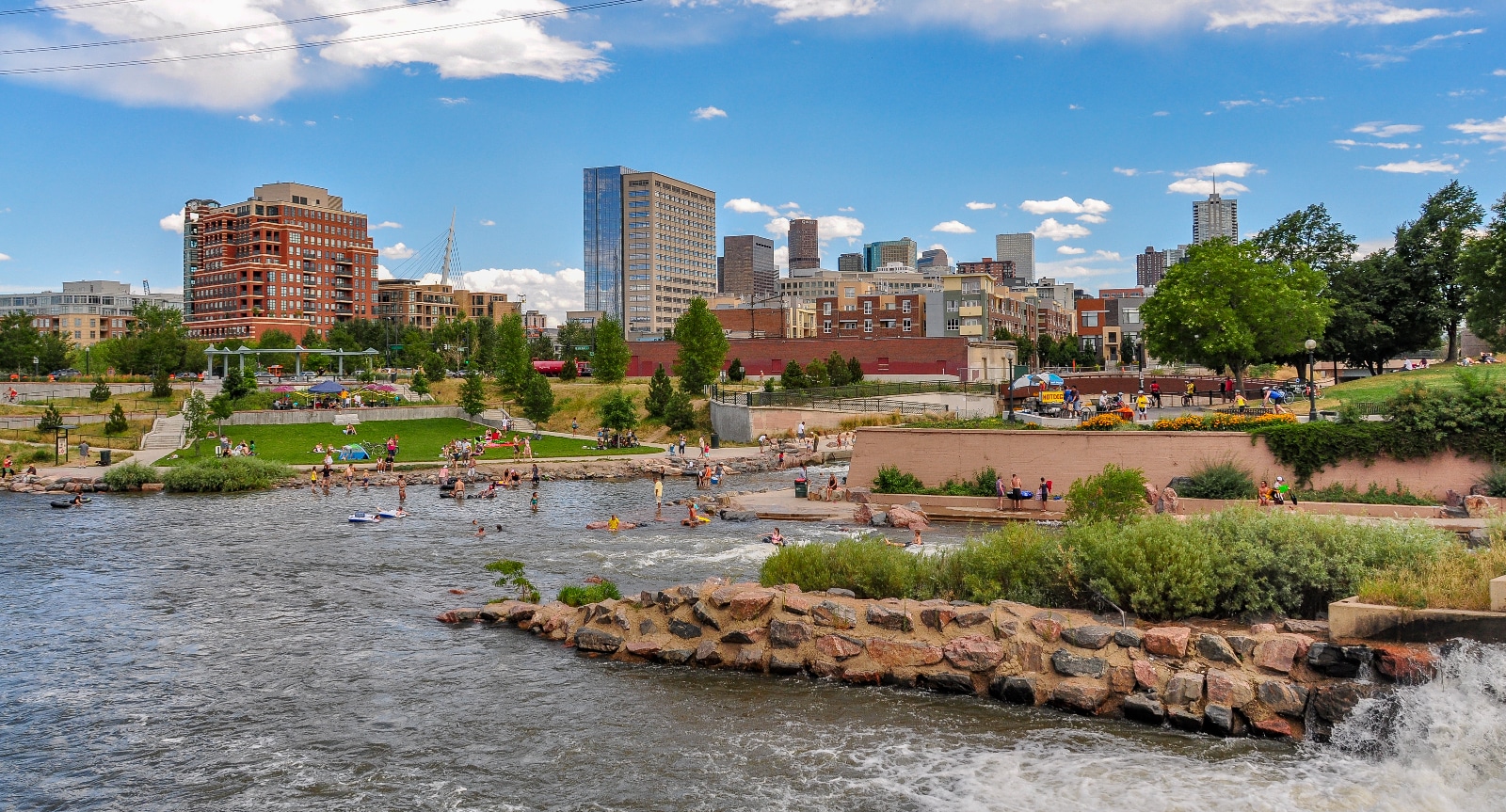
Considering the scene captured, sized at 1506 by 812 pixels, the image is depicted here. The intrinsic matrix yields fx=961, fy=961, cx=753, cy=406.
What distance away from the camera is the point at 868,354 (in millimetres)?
99812

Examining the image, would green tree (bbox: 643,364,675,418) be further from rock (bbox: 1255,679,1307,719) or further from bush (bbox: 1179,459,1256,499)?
rock (bbox: 1255,679,1307,719)

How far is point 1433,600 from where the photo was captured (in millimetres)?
13273

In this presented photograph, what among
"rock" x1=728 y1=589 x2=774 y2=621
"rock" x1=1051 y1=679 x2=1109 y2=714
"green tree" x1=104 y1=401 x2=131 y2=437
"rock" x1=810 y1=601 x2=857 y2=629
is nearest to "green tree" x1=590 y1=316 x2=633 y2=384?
"green tree" x1=104 y1=401 x2=131 y2=437

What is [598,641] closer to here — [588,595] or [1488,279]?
[588,595]

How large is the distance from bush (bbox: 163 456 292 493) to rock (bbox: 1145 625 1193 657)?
45.2 m

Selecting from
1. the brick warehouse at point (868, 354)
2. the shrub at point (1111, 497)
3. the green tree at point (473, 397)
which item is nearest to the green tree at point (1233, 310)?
the brick warehouse at point (868, 354)

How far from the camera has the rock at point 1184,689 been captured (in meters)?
13.7

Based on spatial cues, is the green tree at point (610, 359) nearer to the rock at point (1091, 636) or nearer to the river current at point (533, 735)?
the river current at point (533, 735)

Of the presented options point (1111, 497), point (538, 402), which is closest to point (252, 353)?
point (538, 402)

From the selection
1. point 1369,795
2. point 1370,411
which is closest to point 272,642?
point 1369,795

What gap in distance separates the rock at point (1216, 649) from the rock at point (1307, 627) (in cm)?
106

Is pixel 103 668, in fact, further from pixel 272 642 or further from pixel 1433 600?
pixel 1433 600

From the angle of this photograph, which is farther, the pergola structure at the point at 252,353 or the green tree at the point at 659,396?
the pergola structure at the point at 252,353

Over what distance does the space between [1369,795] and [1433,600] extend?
11.4ft
